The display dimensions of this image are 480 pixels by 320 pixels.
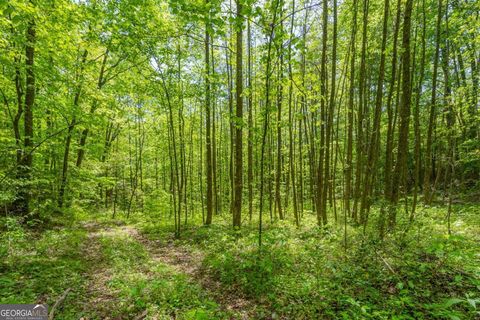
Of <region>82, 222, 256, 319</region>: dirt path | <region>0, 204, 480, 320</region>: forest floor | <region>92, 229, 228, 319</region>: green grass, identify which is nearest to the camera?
<region>0, 204, 480, 320</region>: forest floor

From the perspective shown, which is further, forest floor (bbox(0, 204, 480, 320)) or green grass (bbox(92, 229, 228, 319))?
green grass (bbox(92, 229, 228, 319))

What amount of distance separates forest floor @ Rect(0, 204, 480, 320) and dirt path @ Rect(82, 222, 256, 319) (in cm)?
2

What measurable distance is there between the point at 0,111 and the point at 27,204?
381cm

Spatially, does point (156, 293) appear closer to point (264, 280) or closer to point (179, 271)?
point (179, 271)

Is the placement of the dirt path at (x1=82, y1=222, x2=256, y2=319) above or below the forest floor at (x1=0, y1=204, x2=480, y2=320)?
below

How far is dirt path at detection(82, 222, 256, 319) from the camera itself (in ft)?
13.0

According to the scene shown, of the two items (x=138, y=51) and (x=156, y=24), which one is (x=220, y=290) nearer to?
(x=138, y=51)

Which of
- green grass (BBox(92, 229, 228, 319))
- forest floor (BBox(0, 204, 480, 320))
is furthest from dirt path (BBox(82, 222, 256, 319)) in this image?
green grass (BBox(92, 229, 228, 319))

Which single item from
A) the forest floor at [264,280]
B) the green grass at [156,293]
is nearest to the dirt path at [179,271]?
the forest floor at [264,280]

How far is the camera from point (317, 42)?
10602 mm

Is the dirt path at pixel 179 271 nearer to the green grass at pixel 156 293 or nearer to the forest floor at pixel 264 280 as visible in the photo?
the forest floor at pixel 264 280

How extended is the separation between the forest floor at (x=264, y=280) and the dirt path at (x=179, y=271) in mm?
24

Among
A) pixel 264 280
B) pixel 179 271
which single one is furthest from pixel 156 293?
pixel 264 280

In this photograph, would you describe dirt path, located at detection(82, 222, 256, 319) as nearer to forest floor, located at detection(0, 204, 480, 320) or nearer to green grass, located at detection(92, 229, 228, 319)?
forest floor, located at detection(0, 204, 480, 320)
